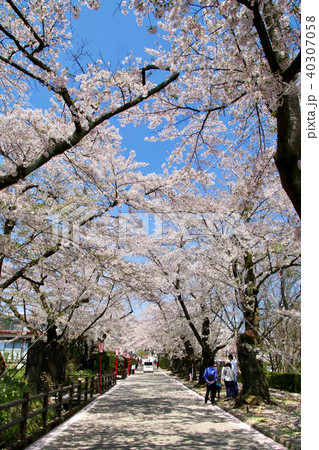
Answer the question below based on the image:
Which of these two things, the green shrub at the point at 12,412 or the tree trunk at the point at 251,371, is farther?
the tree trunk at the point at 251,371

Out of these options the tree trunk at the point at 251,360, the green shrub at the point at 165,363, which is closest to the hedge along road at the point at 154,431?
the tree trunk at the point at 251,360

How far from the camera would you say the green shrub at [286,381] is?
15.8 meters

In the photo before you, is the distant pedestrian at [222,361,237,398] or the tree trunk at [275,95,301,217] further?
the distant pedestrian at [222,361,237,398]

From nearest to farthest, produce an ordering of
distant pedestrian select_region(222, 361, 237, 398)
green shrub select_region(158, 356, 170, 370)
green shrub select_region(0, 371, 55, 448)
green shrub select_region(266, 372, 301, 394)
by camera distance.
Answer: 1. green shrub select_region(0, 371, 55, 448)
2. distant pedestrian select_region(222, 361, 237, 398)
3. green shrub select_region(266, 372, 301, 394)
4. green shrub select_region(158, 356, 170, 370)

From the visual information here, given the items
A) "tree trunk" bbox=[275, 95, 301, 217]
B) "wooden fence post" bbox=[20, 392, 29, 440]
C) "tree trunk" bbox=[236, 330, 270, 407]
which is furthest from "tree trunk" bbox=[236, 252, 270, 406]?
"tree trunk" bbox=[275, 95, 301, 217]

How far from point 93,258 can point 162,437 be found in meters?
4.00

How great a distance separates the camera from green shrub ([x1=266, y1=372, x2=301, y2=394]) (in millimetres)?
15781

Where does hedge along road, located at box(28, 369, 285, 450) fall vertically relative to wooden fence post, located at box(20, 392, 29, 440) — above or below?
below

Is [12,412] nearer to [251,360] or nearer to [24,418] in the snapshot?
[24,418]

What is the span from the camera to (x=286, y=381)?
56.0ft

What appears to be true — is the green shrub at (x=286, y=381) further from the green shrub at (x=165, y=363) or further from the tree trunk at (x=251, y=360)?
the green shrub at (x=165, y=363)

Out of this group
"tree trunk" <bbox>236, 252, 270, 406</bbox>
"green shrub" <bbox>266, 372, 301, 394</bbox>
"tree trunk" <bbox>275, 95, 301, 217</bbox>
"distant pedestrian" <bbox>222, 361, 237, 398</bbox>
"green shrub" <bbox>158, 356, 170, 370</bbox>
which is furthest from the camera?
"green shrub" <bbox>158, 356, 170, 370</bbox>

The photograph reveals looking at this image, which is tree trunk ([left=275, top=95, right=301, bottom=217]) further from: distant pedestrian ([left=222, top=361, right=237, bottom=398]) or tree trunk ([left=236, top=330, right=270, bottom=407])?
distant pedestrian ([left=222, top=361, right=237, bottom=398])

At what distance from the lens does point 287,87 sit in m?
4.26
